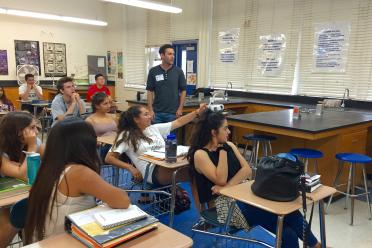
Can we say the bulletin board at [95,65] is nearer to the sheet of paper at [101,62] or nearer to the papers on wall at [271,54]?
the sheet of paper at [101,62]

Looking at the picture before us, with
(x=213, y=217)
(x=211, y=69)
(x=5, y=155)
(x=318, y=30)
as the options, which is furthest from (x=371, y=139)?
(x=5, y=155)

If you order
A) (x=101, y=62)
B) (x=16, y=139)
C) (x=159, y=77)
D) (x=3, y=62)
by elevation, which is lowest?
(x=16, y=139)

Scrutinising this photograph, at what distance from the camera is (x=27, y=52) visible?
315 inches

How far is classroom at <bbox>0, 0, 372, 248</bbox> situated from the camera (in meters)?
1.39

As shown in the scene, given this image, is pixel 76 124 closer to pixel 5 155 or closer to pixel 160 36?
pixel 5 155

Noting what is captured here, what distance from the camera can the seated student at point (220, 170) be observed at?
1.97 m

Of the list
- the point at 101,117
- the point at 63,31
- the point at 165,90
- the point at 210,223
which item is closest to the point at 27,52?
the point at 63,31

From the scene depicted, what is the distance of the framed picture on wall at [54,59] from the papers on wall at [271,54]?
5326mm

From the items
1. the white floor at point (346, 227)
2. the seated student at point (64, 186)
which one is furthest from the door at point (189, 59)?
the seated student at point (64, 186)

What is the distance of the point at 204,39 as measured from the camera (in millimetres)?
6773

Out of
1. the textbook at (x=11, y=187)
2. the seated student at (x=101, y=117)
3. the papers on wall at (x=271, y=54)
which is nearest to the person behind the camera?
the textbook at (x=11, y=187)

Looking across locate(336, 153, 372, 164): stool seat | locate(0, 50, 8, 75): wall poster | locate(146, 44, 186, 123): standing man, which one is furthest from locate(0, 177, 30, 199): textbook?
locate(0, 50, 8, 75): wall poster

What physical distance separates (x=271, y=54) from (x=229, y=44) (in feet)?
3.22

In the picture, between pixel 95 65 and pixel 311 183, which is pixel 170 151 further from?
pixel 95 65
